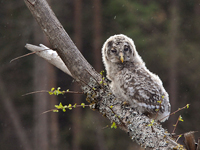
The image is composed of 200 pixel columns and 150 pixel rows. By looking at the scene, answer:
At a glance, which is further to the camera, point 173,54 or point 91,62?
point 91,62

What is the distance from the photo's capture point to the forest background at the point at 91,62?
12797 millimetres

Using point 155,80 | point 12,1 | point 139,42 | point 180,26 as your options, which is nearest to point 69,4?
point 12,1

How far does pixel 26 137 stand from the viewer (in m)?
13.7

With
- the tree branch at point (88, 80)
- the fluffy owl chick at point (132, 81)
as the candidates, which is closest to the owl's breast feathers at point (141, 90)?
the fluffy owl chick at point (132, 81)

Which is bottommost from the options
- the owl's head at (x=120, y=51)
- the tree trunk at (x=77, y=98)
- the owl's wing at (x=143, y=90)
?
the owl's wing at (x=143, y=90)

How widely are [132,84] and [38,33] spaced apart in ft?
29.9

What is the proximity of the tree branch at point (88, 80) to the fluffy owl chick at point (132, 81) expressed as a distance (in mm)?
457

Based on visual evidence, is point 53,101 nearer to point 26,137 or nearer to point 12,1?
point 26,137

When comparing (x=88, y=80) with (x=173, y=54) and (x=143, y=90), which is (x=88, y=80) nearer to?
(x=143, y=90)

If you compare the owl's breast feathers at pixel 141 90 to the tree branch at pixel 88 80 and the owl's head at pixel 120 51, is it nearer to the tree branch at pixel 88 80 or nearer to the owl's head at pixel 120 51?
the owl's head at pixel 120 51

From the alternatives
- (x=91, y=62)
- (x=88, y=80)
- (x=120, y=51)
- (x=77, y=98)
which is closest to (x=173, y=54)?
(x=91, y=62)

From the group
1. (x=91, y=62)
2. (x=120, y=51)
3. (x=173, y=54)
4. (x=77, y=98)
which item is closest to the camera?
(x=120, y=51)

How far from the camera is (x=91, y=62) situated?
13961mm

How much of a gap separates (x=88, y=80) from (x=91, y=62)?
10767mm
